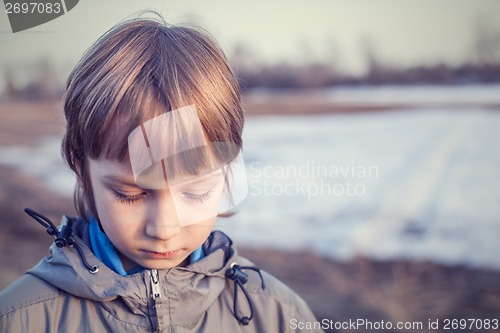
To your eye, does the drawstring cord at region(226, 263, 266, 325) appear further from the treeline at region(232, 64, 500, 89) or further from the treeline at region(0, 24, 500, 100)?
the treeline at region(232, 64, 500, 89)

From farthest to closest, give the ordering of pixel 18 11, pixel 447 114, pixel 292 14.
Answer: pixel 447 114
pixel 292 14
pixel 18 11

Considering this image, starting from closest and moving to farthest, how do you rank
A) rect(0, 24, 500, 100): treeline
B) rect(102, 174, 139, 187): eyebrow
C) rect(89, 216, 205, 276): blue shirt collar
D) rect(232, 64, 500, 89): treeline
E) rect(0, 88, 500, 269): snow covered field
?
1. rect(102, 174, 139, 187): eyebrow
2. rect(89, 216, 205, 276): blue shirt collar
3. rect(0, 24, 500, 100): treeline
4. rect(232, 64, 500, 89): treeline
5. rect(0, 88, 500, 269): snow covered field

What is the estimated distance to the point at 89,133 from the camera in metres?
1.14

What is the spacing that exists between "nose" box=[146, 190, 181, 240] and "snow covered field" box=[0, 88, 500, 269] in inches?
57.7

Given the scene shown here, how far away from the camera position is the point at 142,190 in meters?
1.11

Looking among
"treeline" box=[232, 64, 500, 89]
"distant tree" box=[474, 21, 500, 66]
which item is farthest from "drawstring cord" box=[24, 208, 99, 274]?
"distant tree" box=[474, 21, 500, 66]

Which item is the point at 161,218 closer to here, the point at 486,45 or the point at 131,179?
the point at 131,179

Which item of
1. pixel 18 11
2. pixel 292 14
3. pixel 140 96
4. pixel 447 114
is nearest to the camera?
pixel 140 96

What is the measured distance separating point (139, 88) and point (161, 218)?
0.77 feet

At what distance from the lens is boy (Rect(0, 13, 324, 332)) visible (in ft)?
3.65

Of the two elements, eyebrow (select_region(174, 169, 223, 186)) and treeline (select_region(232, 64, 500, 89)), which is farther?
treeline (select_region(232, 64, 500, 89))

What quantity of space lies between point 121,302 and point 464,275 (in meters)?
1.84

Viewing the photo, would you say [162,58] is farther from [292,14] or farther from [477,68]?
[477,68]

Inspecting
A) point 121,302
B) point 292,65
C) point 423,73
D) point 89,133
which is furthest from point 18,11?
point 423,73
